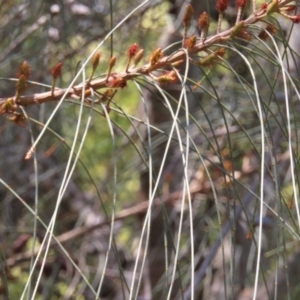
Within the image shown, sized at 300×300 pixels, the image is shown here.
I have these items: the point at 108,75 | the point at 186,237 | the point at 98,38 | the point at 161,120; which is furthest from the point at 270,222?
the point at 108,75

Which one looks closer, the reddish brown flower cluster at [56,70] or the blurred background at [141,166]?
the reddish brown flower cluster at [56,70]

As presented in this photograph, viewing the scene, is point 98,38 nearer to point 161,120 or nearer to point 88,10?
point 88,10

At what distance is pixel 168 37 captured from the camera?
7.26 feet

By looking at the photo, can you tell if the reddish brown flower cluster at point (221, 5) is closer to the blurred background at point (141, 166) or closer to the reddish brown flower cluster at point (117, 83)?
the reddish brown flower cluster at point (117, 83)

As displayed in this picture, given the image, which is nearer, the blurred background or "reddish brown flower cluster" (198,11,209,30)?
"reddish brown flower cluster" (198,11,209,30)

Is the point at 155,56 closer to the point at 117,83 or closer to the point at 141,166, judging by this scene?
the point at 117,83

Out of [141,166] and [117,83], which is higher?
[117,83]

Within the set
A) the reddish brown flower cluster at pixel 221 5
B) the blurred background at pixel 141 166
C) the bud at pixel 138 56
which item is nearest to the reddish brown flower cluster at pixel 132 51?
the bud at pixel 138 56

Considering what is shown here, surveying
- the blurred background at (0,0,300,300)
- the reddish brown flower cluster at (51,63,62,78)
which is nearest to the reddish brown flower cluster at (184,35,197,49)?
the reddish brown flower cluster at (51,63,62,78)

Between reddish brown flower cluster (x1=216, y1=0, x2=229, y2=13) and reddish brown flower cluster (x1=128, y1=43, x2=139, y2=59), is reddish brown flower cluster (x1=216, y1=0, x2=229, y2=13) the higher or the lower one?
the higher one

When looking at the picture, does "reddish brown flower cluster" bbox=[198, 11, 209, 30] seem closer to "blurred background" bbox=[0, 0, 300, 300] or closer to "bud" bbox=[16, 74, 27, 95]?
"bud" bbox=[16, 74, 27, 95]

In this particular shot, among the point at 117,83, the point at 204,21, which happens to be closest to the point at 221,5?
the point at 204,21

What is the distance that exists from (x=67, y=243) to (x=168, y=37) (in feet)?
2.25

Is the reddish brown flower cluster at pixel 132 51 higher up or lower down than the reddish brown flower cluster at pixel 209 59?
higher up
